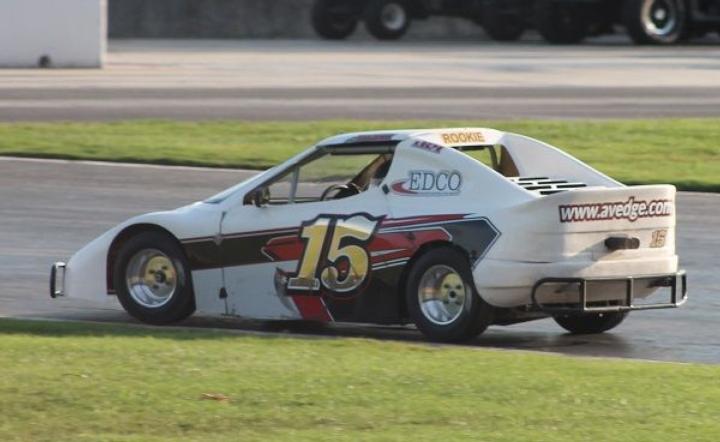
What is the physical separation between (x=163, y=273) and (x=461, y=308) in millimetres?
2161

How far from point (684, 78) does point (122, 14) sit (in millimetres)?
19441

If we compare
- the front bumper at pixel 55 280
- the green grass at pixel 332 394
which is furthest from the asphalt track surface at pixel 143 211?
the green grass at pixel 332 394

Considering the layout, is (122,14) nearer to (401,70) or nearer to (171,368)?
(401,70)

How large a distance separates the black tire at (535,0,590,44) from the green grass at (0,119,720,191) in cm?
1625

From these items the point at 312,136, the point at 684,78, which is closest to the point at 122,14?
the point at 684,78

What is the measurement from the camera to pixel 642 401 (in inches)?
339

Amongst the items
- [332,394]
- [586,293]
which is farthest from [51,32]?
[332,394]

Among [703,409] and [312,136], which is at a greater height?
[312,136]

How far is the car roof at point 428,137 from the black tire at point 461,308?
820 mm

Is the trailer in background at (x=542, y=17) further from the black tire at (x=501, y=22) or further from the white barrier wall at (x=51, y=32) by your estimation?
the white barrier wall at (x=51, y=32)

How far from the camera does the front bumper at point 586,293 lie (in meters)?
10.9

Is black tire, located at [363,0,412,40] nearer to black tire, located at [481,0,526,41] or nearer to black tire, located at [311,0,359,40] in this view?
black tire, located at [311,0,359,40]

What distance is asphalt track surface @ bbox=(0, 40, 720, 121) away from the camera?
26.8 meters

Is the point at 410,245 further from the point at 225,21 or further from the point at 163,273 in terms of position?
the point at 225,21
